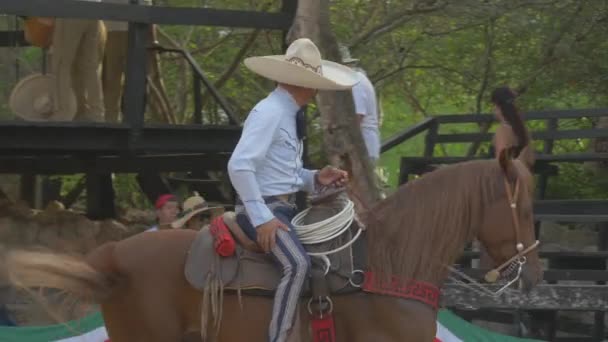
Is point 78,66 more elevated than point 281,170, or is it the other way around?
point 281,170

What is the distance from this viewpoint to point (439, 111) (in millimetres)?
17891

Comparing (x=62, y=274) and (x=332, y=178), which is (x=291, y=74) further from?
(x=62, y=274)

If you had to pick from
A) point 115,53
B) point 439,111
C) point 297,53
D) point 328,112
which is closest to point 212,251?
point 297,53

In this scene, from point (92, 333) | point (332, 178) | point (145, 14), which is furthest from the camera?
point (145, 14)

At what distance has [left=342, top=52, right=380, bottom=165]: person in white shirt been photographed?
32.8 ft

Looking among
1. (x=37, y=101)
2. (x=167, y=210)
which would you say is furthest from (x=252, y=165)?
(x=37, y=101)

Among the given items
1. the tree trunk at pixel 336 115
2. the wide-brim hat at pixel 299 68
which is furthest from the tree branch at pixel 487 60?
the wide-brim hat at pixel 299 68

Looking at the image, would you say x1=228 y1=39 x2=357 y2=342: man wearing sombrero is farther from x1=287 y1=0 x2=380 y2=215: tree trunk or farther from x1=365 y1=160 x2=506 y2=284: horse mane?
x1=287 y1=0 x2=380 y2=215: tree trunk

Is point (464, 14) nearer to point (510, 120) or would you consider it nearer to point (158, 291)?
point (510, 120)

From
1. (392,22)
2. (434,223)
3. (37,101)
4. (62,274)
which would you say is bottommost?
(62,274)

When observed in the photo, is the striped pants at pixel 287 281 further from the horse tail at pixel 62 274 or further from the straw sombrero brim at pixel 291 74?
the horse tail at pixel 62 274

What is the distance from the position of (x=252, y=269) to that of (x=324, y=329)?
1.62ft

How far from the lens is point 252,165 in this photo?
6043mm

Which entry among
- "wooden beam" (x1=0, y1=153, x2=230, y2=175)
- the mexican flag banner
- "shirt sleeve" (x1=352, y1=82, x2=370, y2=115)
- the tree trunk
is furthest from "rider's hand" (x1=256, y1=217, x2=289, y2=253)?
"wooden beam" (x1=0, y1=153, x2=230, y2=175)
